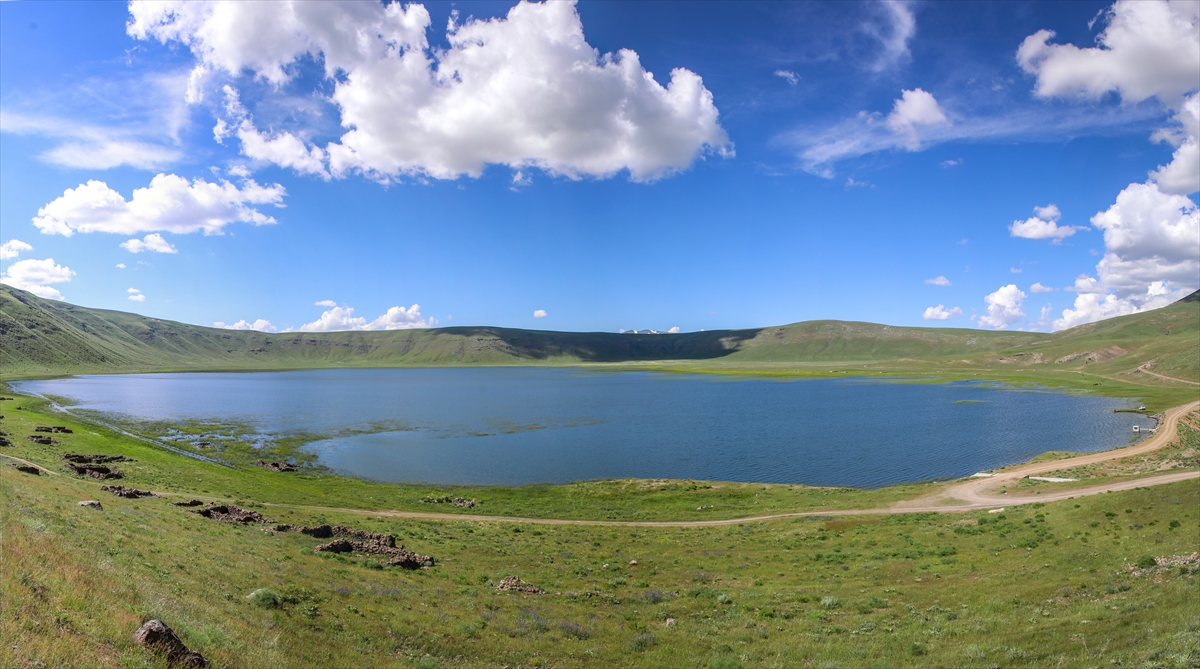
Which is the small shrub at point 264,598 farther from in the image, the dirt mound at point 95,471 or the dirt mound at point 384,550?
the dirt mound at point 95,471

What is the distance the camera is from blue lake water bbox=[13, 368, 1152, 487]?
71.1 metres

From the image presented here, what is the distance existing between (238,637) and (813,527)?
37.6 m

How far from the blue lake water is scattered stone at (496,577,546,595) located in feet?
135

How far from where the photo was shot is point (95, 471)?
47281 mm

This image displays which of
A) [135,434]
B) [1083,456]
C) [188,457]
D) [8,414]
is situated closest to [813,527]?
[1083,456]

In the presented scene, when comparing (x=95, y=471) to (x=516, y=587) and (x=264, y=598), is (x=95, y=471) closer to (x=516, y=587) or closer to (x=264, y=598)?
(x=264, y=598)

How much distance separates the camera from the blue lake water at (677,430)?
7112cm

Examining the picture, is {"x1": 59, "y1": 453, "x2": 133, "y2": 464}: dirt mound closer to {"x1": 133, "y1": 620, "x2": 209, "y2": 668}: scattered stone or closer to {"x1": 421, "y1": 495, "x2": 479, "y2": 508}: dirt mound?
{"x1": 421, "y1": 495, "x2": 479, "y2": 508}: dirt mound

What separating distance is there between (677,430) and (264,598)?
288ft

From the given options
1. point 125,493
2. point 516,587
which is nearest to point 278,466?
point 125,493

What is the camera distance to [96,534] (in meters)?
19.4

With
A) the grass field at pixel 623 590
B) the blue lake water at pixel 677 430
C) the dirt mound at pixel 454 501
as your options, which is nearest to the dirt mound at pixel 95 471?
the grass field at pixel 623 590

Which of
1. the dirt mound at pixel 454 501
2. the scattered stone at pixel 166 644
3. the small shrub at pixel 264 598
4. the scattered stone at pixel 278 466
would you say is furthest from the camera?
the scattered stone at pixel 278 466

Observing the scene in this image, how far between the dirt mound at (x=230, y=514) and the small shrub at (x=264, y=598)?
19.0 metres
